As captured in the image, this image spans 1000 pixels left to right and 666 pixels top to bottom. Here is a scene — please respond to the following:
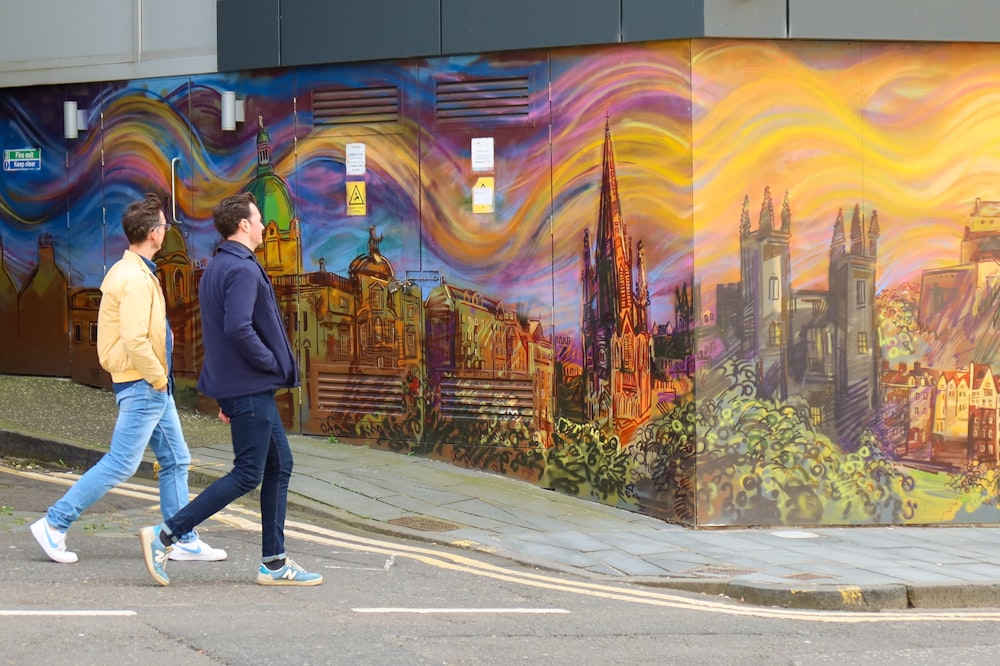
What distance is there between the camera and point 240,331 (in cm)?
610

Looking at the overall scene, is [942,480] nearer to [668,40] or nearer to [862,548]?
[862,548]

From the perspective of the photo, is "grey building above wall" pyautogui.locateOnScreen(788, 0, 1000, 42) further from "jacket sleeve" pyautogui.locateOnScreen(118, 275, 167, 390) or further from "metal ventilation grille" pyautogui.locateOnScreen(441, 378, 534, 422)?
"jacket sleeve" pyautogui.locateOnScreen(118, 275, 167, 390)

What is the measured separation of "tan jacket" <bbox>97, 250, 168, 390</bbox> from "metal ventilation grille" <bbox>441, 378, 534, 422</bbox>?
407 centimetres

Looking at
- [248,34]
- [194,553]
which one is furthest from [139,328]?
[248,34]

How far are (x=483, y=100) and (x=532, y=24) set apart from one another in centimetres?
76

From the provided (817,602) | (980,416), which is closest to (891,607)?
(817,602)

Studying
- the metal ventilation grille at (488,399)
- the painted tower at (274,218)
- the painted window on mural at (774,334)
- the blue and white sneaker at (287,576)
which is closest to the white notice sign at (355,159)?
the painted tower at (274,218)

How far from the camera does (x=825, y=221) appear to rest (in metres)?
9.62

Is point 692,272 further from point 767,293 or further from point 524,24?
point 524,24

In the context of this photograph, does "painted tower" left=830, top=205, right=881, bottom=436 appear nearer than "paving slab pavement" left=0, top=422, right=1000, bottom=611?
No

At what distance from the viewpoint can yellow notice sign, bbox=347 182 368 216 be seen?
1089cm

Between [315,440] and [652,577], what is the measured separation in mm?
4416

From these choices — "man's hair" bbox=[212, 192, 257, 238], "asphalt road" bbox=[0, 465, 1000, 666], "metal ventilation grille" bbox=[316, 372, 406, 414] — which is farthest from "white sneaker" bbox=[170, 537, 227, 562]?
"metal ventilation grille" bbox=[316, 372, 406, 414]

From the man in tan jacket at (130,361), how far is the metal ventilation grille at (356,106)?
4226 millimetres
